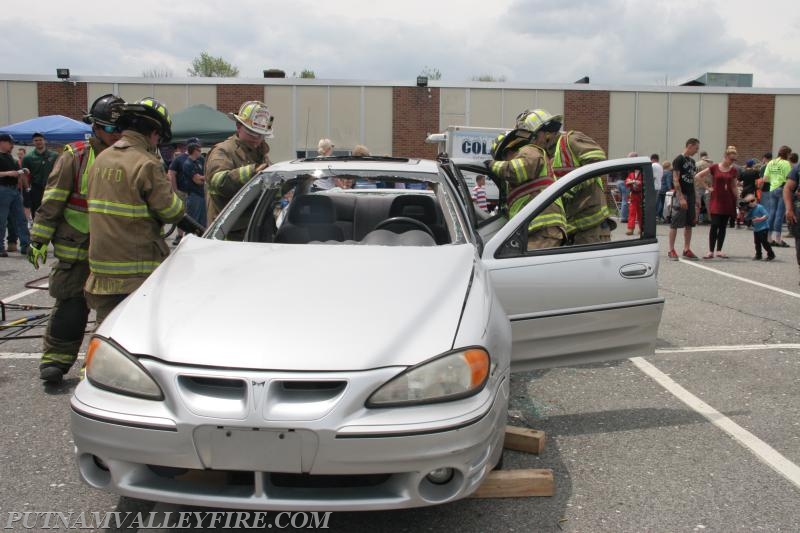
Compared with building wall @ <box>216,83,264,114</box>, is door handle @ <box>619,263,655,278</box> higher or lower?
lower

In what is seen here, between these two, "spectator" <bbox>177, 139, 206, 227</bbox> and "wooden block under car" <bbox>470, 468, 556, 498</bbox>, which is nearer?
"wooden block under car" <bbox>470, 468, 556, 498</bbox>

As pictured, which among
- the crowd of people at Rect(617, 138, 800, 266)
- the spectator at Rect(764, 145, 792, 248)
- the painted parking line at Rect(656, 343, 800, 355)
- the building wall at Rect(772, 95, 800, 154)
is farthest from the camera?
the building wall at Rect(772, 95, 800, 154)

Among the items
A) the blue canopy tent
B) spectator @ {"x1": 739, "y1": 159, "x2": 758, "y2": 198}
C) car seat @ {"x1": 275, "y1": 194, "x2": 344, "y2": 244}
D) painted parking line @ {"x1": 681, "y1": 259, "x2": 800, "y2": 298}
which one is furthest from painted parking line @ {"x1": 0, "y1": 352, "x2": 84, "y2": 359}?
spectator @ {"x1": 739, "y1": 159, "x2": 758, "y2": 198}

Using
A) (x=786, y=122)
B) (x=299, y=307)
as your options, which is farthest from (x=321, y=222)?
(x=786, y=122)

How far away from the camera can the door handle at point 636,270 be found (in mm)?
3934

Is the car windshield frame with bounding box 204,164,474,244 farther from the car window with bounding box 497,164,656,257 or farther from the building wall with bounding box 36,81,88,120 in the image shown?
the building wall with bounding box 36,81,88,120

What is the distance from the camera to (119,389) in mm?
2549

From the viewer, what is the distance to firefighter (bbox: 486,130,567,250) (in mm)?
4809

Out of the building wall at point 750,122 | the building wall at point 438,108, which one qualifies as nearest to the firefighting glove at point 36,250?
the building wall at point 438,108

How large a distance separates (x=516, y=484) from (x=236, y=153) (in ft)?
11.9

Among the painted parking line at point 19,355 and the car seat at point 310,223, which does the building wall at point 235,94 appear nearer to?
the painted parking line at point 19,355

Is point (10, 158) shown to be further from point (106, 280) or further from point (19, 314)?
point (106, 280)

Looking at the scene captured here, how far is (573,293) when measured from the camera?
3.85 metres

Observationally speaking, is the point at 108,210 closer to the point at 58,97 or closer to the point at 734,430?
the point at 734,430
